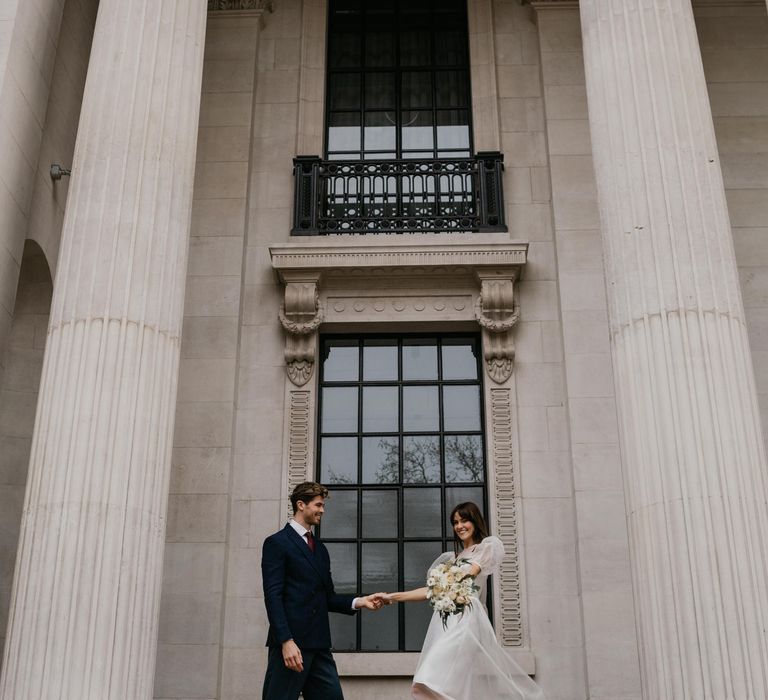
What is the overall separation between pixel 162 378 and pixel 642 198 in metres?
4.96

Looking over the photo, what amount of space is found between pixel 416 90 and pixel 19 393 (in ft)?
24.6

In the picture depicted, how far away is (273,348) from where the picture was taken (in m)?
13.7

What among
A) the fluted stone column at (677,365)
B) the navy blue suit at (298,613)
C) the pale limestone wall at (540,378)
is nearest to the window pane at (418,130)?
the pale limestone wall at (540,378)

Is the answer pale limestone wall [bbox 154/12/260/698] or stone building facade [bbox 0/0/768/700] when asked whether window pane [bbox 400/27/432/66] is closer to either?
stone building facade [bbox 0/0/768/700]

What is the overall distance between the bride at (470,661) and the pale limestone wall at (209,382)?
4.30 m

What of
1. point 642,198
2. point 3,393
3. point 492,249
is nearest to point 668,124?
point 642,198

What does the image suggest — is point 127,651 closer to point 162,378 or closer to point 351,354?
point 162,378

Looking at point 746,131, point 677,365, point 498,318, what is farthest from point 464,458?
point 746,131

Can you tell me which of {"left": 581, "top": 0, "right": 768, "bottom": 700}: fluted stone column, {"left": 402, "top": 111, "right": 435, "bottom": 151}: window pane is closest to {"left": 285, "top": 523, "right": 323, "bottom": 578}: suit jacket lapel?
{"left": 581, "top": 0, "right": 768, "bottom": 700}: fluted stone column

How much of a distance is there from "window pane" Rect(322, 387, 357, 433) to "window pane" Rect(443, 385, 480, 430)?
4.14 ft

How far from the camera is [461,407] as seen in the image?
13797 millimetres

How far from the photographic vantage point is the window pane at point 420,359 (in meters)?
14.0

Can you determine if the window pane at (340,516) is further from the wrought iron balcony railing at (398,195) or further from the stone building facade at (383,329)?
the wrought iron balcony railing at (398,195)

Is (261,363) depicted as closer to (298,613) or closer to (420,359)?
(420,359)
